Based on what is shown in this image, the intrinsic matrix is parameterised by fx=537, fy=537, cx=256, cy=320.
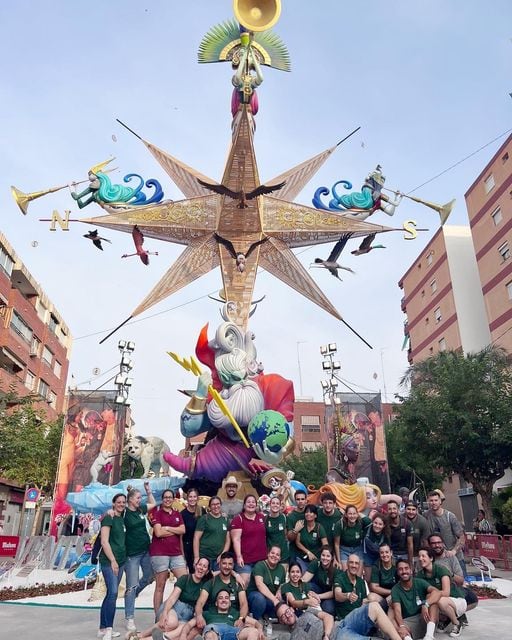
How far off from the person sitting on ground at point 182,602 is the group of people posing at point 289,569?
0.01m

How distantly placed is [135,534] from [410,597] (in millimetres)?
3231

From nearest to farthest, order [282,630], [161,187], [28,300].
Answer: [282,630] → [161,187] → [28,300]

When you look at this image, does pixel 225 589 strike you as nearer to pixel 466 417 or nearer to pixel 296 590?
pixel 296 590

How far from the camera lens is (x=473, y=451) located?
21203 millimetres

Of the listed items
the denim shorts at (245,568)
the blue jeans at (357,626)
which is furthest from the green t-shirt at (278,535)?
the blue jeans at (357,626)

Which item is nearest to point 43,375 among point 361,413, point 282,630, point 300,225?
point 361,413

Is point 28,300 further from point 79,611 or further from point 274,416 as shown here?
point 79,611

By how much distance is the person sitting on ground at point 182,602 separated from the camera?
541cm

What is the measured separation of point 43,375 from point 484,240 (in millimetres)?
32706

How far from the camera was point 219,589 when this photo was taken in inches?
219

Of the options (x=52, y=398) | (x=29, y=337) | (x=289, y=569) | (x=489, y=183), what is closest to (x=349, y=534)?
(x=289, y=569)

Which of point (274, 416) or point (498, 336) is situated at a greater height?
point (498, 336)

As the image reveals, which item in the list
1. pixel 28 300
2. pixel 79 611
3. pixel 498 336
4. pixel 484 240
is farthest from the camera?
pixel 28 300

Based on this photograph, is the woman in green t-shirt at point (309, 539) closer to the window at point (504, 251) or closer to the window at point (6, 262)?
the window at point (504, 251)
